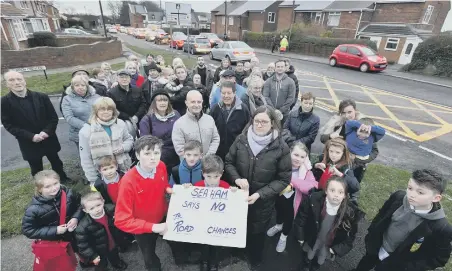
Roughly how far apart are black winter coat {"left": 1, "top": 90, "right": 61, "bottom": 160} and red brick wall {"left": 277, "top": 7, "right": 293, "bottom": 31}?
38100 millimetres

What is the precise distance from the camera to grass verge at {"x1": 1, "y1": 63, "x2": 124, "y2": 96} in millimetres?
10586

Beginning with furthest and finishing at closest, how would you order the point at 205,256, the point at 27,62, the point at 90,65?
1. the point at 90,65
2. the point at 27,62
3. the point at 205,256

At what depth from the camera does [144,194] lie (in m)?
2.57

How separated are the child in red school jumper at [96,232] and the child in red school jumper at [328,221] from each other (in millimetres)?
2381

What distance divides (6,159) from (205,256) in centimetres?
603

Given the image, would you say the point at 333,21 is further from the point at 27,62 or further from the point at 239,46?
the point at 27,62

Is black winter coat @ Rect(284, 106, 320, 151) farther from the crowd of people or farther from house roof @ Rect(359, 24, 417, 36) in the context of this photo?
house roof @ Rect(359, 24, 417, 36)

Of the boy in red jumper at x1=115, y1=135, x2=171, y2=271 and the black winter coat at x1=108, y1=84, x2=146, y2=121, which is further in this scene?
the black winter coat at x1=108, y1=84, x2=146, y2=121

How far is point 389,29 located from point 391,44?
220 centimetres

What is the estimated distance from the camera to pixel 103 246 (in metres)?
2.82

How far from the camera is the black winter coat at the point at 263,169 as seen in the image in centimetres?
274

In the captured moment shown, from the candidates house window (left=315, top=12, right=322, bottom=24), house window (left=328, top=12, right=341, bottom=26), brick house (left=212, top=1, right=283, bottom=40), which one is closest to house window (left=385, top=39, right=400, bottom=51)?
house window (left=328, top=12, right=341, bottom=26)

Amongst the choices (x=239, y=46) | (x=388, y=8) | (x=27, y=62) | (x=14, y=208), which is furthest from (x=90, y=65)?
(x=388, y=8)

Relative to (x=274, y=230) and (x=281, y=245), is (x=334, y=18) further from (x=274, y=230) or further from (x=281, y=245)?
(x=281, y=245)
